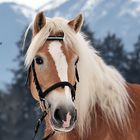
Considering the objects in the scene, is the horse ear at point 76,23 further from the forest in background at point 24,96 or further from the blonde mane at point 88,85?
the forest in background at point 24,96

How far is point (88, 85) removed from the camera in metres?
7.96

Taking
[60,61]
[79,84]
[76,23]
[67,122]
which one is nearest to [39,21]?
[76,23]

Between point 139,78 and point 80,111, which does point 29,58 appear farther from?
point 139,78

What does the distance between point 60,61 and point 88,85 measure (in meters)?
0.64

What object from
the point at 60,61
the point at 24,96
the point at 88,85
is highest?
the point at 60,61

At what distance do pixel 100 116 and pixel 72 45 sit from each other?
3.21ft

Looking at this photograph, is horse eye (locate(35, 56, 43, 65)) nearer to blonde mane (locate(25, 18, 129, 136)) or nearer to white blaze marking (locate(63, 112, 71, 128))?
blonde mane (locate(25, 18, 129, 136))

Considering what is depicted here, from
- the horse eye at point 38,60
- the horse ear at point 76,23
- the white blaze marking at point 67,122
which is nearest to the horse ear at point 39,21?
the horse ear at point 76,23

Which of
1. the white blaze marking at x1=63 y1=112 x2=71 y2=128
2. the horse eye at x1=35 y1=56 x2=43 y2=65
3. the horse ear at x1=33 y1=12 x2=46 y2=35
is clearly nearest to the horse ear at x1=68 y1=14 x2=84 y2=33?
the horse ear at x1=33 y1=12 x2=46 y2=35

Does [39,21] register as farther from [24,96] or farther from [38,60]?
[24,96]

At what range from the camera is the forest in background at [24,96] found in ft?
162

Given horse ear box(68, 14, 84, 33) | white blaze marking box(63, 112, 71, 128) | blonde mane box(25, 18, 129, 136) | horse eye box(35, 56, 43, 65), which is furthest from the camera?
horse ear box(68, 14, 84, 33)

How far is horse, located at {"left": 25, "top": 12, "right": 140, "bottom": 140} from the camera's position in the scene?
7543 mm

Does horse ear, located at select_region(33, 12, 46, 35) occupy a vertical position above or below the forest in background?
above
